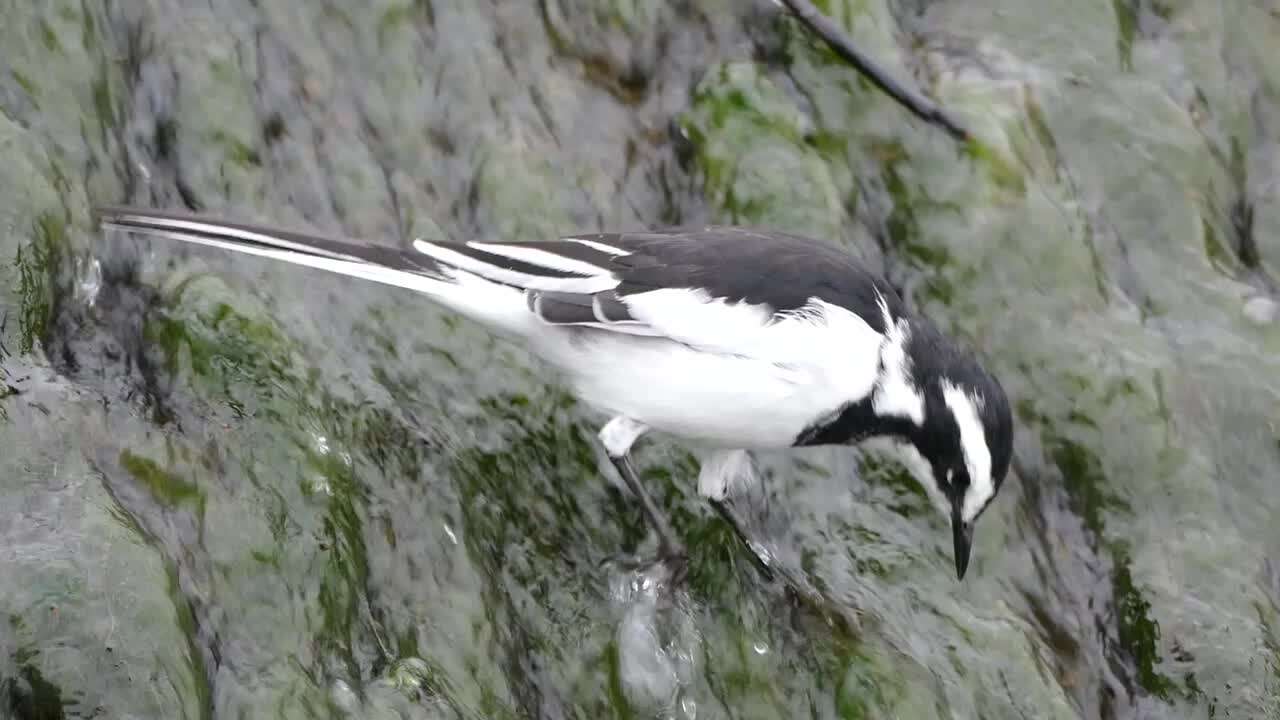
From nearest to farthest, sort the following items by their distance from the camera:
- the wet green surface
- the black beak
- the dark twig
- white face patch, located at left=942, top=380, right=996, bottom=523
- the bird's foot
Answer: the wet green surface
white face patch, located at left=942, top=380, right=996, bottom=523
the bird's foot
the black beak
the dark twig

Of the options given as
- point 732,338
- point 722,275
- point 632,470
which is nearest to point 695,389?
point 732,338

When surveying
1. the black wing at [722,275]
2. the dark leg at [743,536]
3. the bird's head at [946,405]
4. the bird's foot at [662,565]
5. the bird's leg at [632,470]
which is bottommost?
the dark leg at [743,536]

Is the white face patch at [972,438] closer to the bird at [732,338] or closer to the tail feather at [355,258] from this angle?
the bird at [732,338]

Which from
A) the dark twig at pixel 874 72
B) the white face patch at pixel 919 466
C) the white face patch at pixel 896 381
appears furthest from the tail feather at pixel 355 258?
the dark twig at pixel 874 72

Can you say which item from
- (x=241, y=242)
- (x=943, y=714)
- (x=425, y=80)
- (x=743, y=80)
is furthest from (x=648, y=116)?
(x=943, y=714)

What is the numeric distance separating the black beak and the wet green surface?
378 millimetres

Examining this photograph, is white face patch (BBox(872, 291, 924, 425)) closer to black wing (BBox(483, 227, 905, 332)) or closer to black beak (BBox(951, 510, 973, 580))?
black wing (BBox(483, 227, 905, 332))

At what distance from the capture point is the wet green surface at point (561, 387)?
4.52 meters

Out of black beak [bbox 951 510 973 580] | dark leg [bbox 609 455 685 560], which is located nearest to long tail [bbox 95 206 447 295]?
dark leg [bbox 609 455 685 560]

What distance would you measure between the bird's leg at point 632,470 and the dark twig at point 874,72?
7.80ft

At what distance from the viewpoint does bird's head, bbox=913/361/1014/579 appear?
5.16 m

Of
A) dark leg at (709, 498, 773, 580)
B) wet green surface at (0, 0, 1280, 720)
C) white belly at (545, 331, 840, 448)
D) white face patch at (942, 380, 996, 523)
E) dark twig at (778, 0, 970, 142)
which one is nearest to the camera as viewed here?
wet green surface at (0, 0, 1280, 720)

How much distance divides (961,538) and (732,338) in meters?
1.15

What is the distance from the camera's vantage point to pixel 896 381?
520 cm
